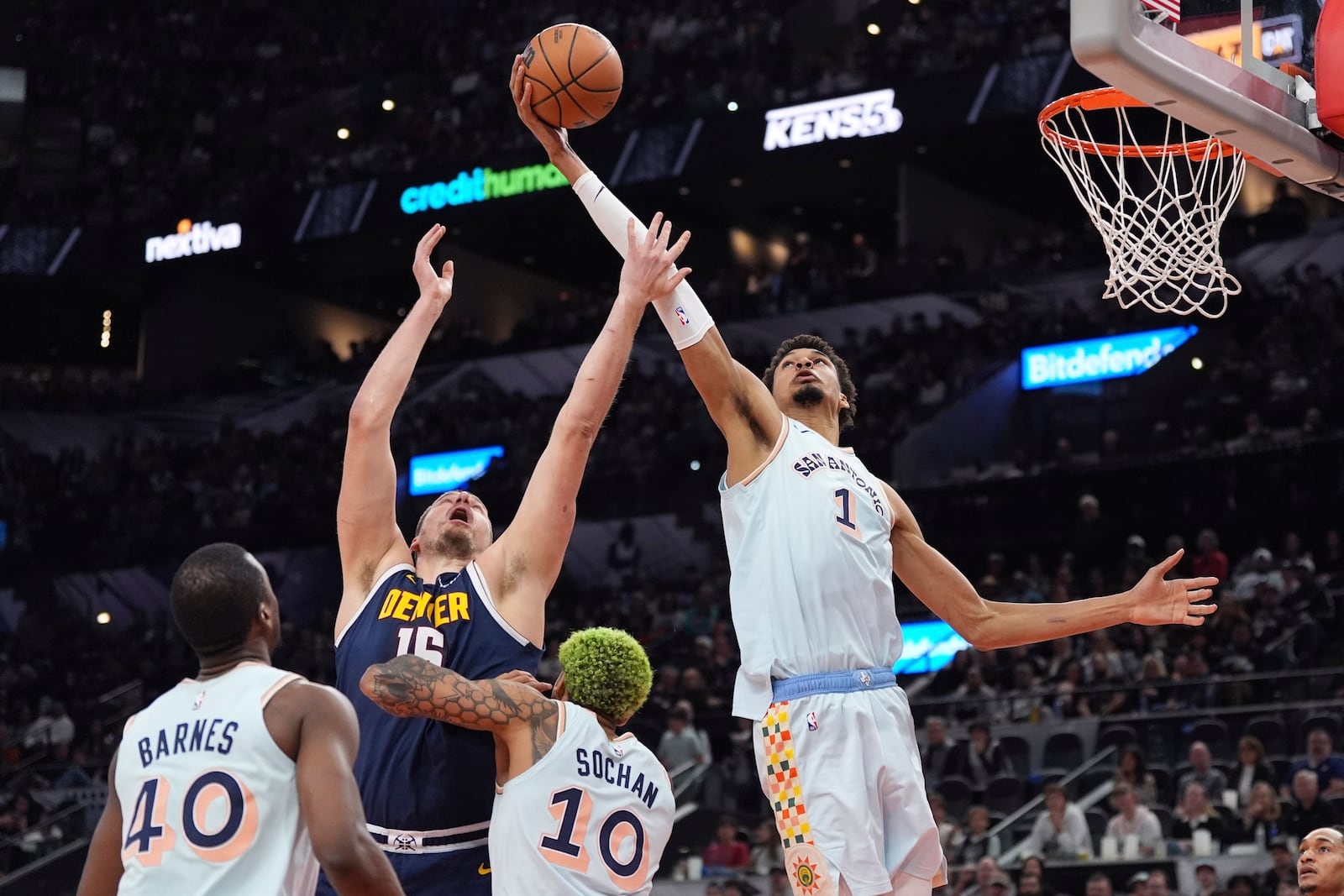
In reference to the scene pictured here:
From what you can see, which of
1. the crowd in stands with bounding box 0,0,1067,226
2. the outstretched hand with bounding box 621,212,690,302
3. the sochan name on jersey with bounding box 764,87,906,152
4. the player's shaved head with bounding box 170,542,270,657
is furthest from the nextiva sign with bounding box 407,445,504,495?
the player's shaved head with bounding box 170,542,270,657

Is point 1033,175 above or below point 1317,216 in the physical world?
above

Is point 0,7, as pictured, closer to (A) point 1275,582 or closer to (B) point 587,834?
(A) point 1275,582

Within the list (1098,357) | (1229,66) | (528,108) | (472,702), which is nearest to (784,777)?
(472,702)

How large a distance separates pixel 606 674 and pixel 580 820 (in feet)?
1.29

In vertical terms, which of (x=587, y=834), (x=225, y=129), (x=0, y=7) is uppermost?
(x=0, y=7)

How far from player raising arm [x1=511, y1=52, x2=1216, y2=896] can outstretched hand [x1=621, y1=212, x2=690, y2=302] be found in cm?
A: 4

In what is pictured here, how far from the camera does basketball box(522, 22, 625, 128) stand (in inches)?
209

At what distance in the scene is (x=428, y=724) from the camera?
455 centimetres

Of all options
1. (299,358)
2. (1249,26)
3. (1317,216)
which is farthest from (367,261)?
(1249,26)

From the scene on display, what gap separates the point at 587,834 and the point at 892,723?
862 mm

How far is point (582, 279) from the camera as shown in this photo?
32188mm

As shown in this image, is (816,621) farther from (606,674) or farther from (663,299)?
(663,299)

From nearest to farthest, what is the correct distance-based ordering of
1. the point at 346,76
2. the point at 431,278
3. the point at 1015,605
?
the point at 1015,605 → the point at 431,278 → the point at 346,76

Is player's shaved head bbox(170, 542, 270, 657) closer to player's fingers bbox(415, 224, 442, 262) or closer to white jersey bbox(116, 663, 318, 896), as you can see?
white jersey bbox(116, 663, 318, 896)
